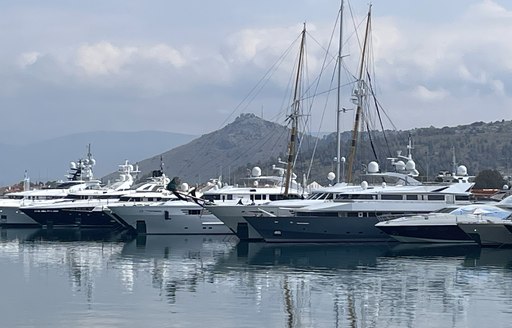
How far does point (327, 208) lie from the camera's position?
59656 mm

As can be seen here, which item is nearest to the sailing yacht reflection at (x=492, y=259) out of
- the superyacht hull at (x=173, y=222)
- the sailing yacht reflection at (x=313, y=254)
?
the sailing yacht reflection at (x=313, y=254)

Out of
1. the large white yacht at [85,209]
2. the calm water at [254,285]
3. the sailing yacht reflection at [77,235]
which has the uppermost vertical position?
the large white yacht at [85,209]

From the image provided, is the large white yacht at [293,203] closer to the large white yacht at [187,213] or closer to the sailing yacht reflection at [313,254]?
the sailing yacht reflection at [313,254]

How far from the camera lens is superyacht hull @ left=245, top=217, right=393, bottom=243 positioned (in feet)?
197

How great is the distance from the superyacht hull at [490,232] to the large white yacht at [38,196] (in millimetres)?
Result: 37495

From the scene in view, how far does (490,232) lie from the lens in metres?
56.5

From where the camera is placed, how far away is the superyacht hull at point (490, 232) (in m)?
55.9

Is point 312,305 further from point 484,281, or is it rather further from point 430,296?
point 484,281

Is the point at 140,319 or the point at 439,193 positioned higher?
the point at 439,193

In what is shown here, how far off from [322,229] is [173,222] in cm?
1263

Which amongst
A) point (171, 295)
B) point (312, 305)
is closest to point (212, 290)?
point (171, 295)

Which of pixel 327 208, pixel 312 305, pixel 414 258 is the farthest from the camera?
pixel 327 208

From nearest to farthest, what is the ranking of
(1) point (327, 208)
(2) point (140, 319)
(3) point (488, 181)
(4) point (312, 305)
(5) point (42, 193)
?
(2) point (140, 319), (4) point (312, 305), (1) point (327, 208), (5) point (42, 193), (3) point (488, 181)

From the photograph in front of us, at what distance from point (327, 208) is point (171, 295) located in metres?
22.8
